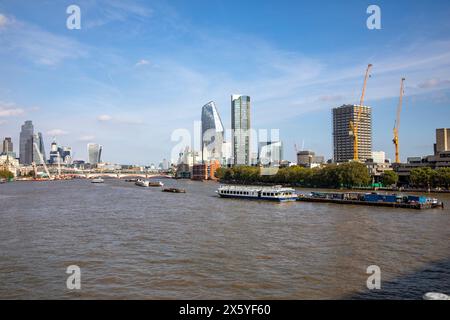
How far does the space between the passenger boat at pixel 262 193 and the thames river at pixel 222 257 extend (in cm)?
2141

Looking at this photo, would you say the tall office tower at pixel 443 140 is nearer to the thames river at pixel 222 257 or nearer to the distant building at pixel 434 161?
the distant building at pixel 434 161

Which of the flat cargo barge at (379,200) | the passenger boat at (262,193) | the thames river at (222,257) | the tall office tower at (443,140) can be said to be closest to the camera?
the thames river at (222,257)

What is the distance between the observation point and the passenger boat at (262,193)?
2429 inches

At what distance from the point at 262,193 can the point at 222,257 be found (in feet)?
136

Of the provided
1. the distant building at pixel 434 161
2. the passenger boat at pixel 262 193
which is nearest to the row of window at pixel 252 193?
the passenger boat at pixel 262 193

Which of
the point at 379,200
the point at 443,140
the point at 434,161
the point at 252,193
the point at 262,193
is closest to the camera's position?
the point at 379,200

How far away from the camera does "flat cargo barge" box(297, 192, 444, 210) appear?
50234mm

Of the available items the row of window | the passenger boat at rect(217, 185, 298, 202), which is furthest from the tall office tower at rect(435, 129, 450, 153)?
the row of window

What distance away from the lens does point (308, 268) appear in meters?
20.7

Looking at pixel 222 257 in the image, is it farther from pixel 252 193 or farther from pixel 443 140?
pixel 443 140

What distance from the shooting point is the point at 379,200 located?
179 ft

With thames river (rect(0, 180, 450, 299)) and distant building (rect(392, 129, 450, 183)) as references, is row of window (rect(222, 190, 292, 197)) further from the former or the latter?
distant building (rect(392, 129, 450, 183))

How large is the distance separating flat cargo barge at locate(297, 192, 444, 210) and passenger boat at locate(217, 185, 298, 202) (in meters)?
2.11

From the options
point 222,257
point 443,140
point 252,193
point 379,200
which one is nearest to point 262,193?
point 252,193
